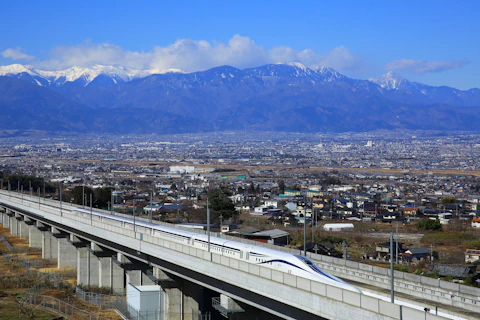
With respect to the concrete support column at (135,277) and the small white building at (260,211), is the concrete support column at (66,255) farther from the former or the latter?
the small white building at (260,211)

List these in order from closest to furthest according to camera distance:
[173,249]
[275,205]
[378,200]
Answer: [173,249]
[275,205]
[378,200]

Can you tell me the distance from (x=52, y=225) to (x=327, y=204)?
3851 cm

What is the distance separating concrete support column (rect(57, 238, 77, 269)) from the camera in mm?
45750

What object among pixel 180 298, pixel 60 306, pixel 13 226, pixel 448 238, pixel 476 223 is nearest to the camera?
pixel 180 298

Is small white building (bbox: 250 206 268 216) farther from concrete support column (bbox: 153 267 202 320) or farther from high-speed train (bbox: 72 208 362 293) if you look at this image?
concrete support column (bbox: 153 267 202 320)

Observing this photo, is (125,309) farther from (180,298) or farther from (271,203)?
(271,203)

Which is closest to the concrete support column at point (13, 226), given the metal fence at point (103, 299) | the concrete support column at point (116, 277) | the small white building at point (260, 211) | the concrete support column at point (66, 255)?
the concrete support column at point (66, 255)

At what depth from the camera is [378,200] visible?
84188 millimetres

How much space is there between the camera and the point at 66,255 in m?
45.9

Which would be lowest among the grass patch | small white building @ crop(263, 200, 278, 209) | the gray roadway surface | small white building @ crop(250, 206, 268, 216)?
the grass patch

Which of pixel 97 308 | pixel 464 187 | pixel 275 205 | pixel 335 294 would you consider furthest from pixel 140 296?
pixel 464 187

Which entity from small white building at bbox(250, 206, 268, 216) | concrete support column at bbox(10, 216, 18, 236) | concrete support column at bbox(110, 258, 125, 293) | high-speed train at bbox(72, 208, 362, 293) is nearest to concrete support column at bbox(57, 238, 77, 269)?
concrete support column at bbox(110, 258, 125, 293)

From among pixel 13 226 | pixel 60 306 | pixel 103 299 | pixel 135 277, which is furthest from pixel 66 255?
pixel 13 226

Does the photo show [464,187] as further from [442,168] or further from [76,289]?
[76,289]
